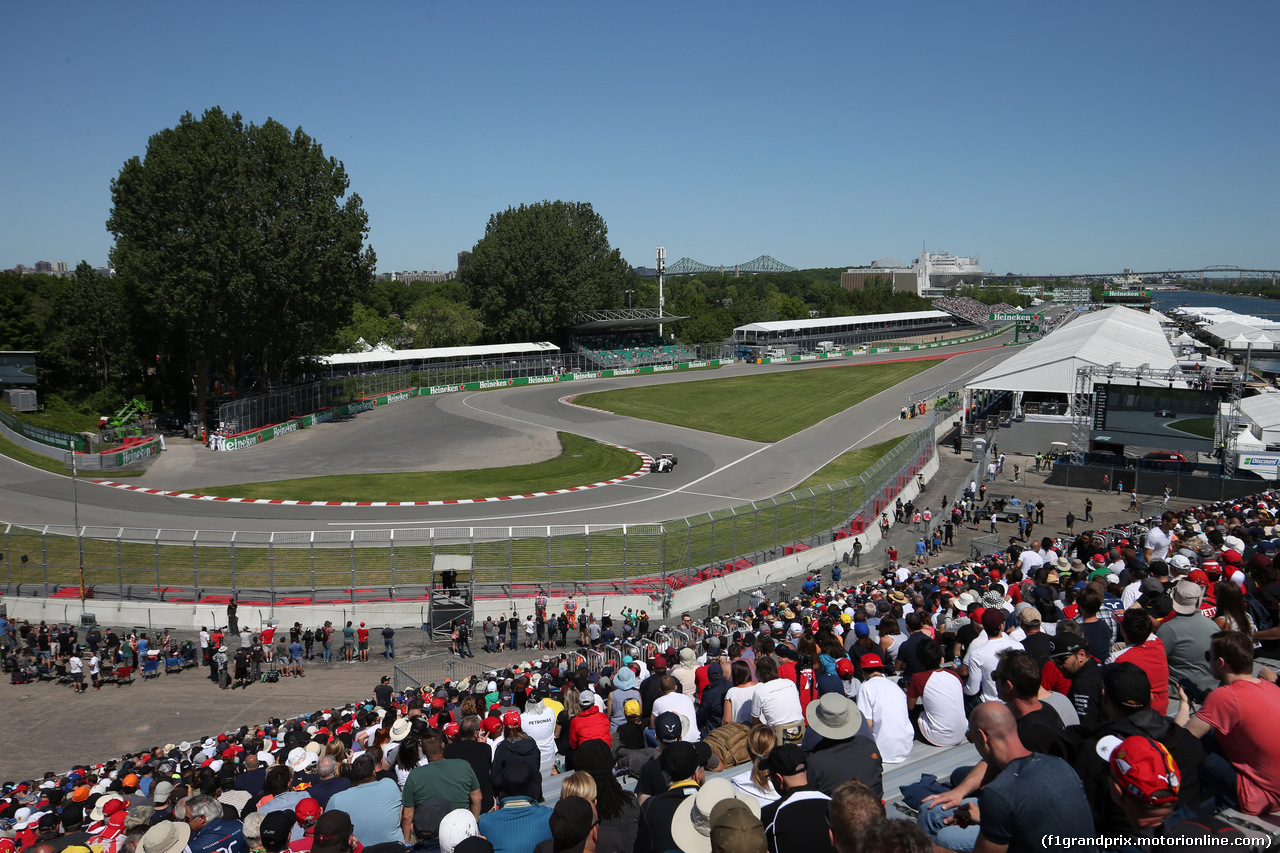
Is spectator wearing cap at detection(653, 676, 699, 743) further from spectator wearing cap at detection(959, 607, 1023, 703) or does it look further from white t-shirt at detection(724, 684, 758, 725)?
spectator wearing cap at detection(959, 607, 1023, 703)

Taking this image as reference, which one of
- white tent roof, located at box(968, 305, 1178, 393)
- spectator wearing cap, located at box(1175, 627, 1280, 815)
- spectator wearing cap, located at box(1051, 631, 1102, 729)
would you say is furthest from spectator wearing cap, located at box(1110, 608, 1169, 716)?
white tent roof, located at box(968, 305, 1178, 393)

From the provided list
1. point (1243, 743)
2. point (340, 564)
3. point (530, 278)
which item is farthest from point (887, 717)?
point (530, 278)

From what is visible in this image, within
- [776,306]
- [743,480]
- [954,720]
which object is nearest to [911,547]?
[743,480]

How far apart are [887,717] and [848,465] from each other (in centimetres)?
3876

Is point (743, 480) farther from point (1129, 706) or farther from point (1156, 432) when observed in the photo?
point (1129, 706)

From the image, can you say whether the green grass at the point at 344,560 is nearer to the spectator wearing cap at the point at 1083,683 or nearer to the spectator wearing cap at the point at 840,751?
the spectator wearing cap at the point at 1083,683

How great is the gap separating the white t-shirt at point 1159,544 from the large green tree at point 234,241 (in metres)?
50.4

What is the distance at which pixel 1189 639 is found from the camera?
7.14m

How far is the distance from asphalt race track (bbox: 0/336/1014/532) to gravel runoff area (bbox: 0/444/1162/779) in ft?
38.1

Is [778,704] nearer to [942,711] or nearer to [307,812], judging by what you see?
[942,711]

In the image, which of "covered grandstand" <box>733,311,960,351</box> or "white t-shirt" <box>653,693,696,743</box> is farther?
"covered grandstand" <box>733,311,960,351</box>

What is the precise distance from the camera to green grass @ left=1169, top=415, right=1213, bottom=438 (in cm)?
3484

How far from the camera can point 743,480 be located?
41375 mm

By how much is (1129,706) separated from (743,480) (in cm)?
3643
